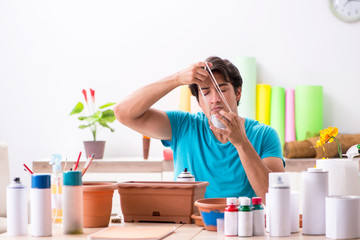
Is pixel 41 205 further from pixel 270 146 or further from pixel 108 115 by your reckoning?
pixel 108 115

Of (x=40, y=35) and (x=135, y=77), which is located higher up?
(x=40, y=35)

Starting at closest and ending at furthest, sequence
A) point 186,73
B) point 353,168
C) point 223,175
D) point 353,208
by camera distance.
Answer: point 353,208, point 353,168, point 186,73, point 223,175

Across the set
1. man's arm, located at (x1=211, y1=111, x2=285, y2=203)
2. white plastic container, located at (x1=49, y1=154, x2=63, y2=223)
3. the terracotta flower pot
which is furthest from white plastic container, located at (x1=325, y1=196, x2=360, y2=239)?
the terracotta flower pot

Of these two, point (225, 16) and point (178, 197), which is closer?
point (178, 197)

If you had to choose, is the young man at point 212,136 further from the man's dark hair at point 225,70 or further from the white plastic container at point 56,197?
the white plastic container at point 56,197

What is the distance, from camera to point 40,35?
163 inches

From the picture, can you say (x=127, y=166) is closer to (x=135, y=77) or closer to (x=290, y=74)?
(x=135, y=77)

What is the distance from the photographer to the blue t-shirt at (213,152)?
2.21 m

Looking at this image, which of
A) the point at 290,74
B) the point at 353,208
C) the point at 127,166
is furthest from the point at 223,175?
the point at 290,74

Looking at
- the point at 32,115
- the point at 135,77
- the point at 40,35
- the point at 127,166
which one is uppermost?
the point at 40,35

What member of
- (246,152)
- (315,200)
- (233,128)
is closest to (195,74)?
(233,128)

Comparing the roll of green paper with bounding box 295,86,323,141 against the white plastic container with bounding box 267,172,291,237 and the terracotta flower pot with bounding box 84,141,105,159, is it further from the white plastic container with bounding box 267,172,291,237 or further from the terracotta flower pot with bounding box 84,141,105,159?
the white plastic container with bounding box 267,172,291,237

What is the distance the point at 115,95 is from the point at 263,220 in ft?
8.71

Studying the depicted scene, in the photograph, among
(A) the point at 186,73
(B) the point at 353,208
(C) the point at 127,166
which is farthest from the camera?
(C) the point at 127,166
